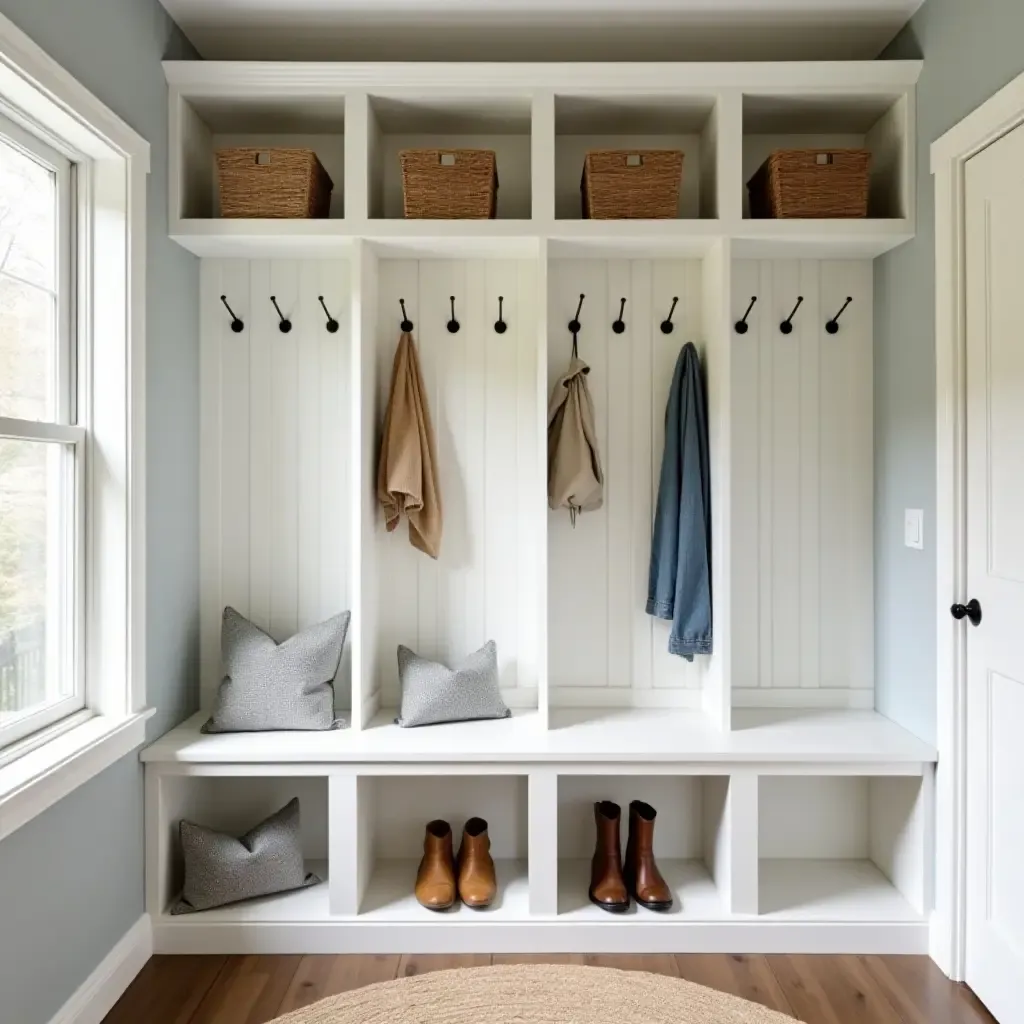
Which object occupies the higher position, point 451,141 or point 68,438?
point 451,141

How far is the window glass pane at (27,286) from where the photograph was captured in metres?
1.71

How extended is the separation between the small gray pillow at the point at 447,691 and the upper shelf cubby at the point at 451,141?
139 centimetres

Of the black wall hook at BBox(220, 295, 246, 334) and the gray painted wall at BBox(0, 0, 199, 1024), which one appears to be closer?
the gray painted wall at BBox(0, 0, 199, 1024)

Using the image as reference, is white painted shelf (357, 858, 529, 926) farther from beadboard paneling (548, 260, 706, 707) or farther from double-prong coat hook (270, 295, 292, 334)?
double-prong coat hook (270, 295, 292, 334)

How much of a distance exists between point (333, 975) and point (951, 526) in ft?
6.45

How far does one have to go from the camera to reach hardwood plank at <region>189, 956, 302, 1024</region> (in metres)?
1.89

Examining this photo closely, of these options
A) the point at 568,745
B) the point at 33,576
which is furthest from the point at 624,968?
the point at 33,576

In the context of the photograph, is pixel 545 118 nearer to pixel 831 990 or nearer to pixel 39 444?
pixel 39 444

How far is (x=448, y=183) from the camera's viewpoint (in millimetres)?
2279

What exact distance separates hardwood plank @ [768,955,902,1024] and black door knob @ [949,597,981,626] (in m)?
0.96

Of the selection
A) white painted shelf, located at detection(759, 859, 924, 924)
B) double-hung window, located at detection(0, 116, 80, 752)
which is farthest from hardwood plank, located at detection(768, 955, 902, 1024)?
double-hung window, located at detection(0, 116, 80, 752)

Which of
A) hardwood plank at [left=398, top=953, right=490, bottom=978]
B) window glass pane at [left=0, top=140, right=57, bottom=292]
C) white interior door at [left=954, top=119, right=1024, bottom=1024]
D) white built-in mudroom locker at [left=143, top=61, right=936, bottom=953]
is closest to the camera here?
window glass pane at [left=0, top=140, right=57, bottom=292]

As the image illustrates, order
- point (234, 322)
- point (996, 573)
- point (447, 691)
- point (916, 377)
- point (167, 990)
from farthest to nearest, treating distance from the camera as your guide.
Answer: point (234, 322)
point (447, 691)
point (916, 377)
point (167, 990)
point (996, 573)

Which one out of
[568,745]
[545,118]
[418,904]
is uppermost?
[545,118]
